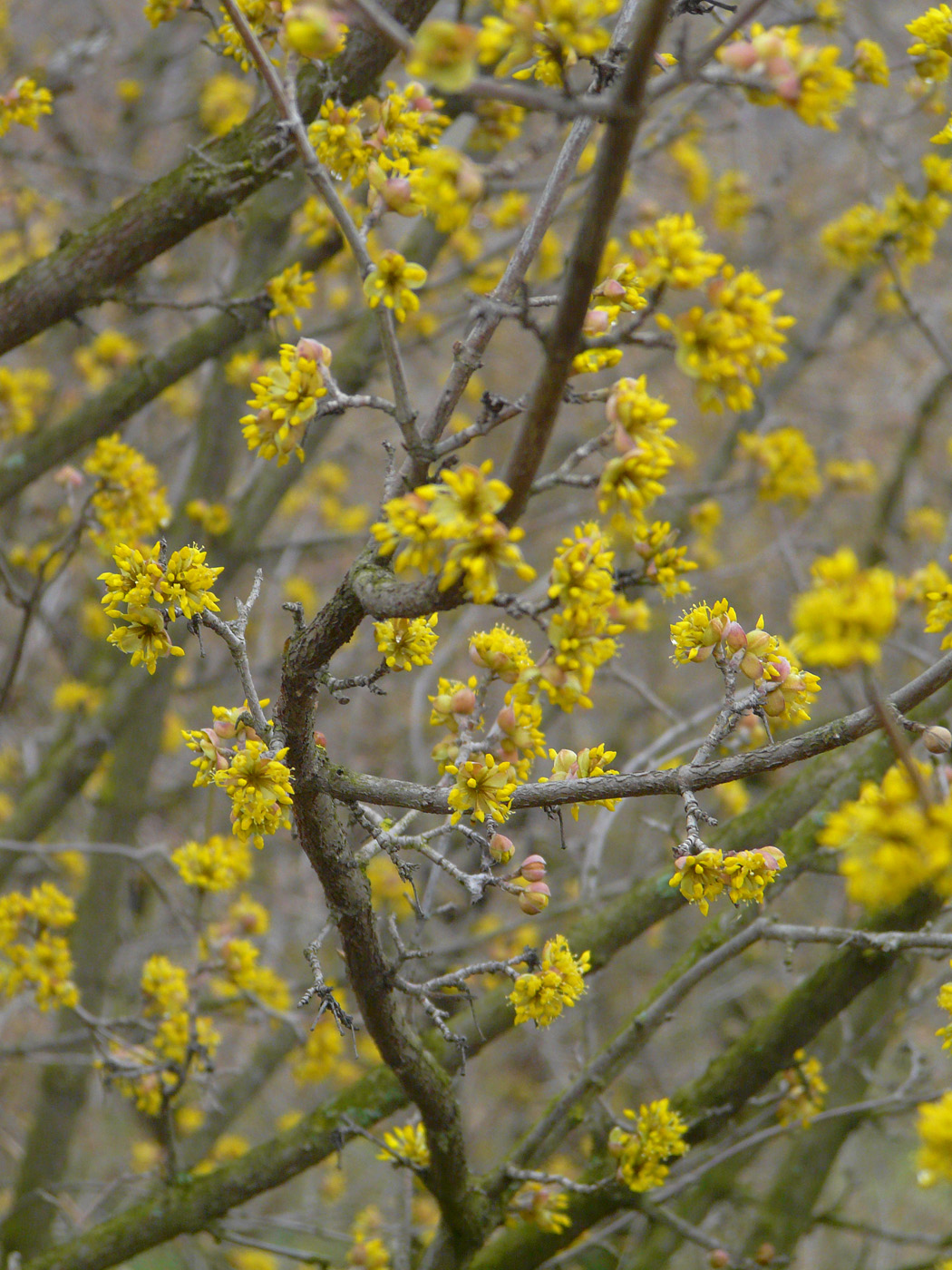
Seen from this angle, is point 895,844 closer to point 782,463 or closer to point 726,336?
→ point 726,336

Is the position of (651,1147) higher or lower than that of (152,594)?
lower

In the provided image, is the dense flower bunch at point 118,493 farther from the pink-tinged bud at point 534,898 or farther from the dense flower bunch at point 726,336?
the dense flower bunch at point 726,336

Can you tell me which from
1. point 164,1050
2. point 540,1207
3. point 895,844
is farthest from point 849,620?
point 164,1050

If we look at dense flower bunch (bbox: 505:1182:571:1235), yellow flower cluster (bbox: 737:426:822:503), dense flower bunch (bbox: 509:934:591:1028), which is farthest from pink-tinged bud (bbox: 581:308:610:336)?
yellow flower cluster (bbox: 737:426:822:503)

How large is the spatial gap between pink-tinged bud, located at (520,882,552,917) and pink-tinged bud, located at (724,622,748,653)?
25.9 inches

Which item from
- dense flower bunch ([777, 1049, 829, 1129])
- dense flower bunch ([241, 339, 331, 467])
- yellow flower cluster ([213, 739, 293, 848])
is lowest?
dense flower bunch ([777, 1049, 829, 1129])

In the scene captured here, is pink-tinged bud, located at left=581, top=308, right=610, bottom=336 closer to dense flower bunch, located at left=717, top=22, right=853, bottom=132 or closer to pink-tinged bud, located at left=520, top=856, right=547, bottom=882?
dense flower bunch, located at left=717, top=22, right=853, bottom=132

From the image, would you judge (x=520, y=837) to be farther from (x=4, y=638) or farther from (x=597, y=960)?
(x=4, y=638)

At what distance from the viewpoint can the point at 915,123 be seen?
898cm

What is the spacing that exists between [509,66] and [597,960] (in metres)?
2.68

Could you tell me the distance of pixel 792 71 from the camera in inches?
57.1

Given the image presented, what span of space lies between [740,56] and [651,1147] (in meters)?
2.67

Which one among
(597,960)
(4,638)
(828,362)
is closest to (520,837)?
(597,960)

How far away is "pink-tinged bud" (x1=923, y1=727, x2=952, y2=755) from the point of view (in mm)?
2023
